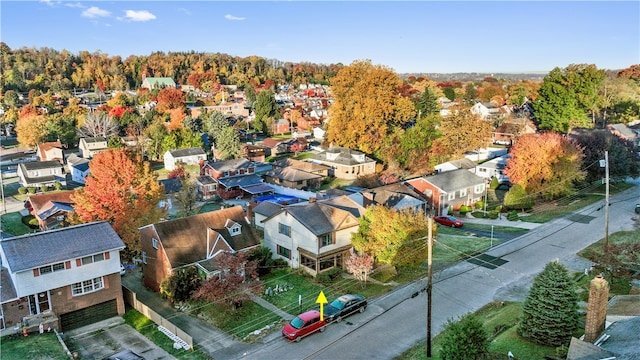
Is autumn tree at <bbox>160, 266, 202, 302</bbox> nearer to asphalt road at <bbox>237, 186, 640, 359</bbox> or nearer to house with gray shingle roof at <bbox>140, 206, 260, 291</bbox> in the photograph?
house with gray shingle roof at <bbox>140, 206, 260, 291</bbox>

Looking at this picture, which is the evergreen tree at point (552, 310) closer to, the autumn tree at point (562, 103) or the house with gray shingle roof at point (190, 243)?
the house with gray shingle roof at point (190, 243)

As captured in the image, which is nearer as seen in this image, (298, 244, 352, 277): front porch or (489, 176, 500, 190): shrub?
(298, 244, 352, 277): front porch

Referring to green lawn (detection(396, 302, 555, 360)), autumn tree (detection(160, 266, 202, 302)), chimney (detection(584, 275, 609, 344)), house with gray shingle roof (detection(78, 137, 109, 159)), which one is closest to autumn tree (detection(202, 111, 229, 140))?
house with gray shingle roof (detection(78, 137, 109, 159))

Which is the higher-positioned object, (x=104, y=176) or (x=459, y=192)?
(x=104, y=176)

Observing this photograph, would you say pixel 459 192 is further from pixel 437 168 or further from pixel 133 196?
pixel 133 196

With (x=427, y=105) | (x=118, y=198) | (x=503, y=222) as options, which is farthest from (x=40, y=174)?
(x=427, y=105)

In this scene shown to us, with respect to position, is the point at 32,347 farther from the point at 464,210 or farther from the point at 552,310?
the point at 464,210

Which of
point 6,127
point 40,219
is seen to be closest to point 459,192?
point 40,219
